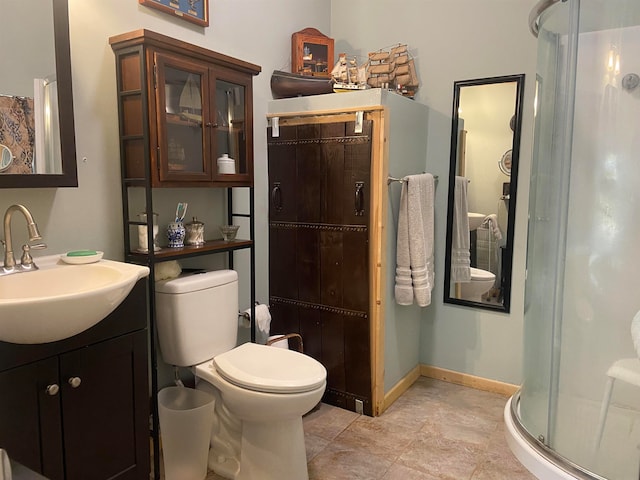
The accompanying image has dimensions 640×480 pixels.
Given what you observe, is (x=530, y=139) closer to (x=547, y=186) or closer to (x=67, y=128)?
(x=547, y=186)

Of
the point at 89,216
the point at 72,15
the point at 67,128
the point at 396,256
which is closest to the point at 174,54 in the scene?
the point at 72,15

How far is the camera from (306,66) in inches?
112

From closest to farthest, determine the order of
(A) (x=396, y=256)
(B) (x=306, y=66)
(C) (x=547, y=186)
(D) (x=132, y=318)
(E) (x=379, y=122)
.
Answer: (D) (x=132, y=318) → (C) (x=547, y=186) → (E) (x=379, y=122) → (A) (x=396, y=256) → (B) (x=306, y=66)

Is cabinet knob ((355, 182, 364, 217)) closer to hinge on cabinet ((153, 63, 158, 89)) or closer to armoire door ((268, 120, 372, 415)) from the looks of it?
armoire door ((268, 120, 372, 415))

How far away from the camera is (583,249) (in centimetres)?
183

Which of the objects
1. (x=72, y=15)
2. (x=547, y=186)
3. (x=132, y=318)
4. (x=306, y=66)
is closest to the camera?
(x=132, y=318)

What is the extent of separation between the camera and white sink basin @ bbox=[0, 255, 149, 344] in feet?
4.01

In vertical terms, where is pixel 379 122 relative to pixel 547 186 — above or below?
above

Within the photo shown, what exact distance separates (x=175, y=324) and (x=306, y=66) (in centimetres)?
169

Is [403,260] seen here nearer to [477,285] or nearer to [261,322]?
[477,285]

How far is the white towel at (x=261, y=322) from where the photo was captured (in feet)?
8.13

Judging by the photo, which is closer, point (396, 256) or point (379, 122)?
point (379, 122)

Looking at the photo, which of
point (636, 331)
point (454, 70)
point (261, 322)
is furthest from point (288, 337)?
point (454, 70)

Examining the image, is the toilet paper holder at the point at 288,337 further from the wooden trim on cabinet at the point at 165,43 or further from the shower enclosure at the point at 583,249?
the wooden trim on cabinet at the point at 165,43
